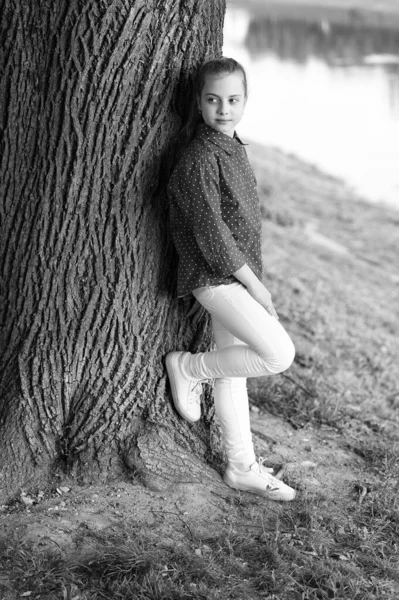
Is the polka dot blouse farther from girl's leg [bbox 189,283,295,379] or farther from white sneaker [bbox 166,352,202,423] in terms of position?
white sneaker [bbox 166,352,202,423]

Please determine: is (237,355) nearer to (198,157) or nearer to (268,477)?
(268,477)

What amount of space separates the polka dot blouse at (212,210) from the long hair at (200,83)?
0.04 m

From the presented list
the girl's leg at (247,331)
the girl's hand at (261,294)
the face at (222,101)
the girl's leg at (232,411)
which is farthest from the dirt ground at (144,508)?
Answer: the face at (222,101)

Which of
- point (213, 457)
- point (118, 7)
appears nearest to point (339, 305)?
point (213, 457)

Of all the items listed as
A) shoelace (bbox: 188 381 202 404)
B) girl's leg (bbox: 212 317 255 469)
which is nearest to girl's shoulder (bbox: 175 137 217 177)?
girl's leg (bbox: 212 317 255 469)

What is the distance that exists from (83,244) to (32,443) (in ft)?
2.75

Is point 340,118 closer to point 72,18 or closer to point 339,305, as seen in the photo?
point 339,305

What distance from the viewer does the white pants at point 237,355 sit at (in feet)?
10.5

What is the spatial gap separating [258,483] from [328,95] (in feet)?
55.1

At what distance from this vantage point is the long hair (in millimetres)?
3047

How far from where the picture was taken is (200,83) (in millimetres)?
3084

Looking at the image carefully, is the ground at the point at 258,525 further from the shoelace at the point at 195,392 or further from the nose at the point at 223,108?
the nose at the point at 223,108

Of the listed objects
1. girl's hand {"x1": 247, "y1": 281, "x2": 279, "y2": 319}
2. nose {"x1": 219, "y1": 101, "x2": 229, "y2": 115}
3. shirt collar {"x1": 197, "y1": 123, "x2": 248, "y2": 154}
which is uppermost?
nose {"x1": 219, "y1": 101, "x2": 229, "y2": 115}

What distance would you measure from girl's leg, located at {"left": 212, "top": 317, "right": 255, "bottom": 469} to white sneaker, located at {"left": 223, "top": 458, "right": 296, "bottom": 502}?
3 cm
